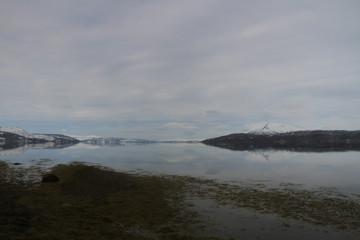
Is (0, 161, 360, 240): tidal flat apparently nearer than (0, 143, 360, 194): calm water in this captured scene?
Yes

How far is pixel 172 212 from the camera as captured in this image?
71.2 ft

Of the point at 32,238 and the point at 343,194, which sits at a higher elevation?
the point at 32,238

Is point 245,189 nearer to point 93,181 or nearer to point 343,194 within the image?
point 343,194

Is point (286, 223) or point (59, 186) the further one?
point (59, 186)

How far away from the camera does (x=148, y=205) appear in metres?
24.0

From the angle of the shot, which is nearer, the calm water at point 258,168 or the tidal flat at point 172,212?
the tidal flat at point 172,212

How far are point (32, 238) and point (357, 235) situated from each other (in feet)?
73.6

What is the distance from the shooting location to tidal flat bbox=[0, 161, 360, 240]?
1627cm

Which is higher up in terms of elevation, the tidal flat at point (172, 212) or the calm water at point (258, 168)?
the tidal flat at point (172, 212)

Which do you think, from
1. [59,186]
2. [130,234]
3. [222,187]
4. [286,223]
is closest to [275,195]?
[222,187]

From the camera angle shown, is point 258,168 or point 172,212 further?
point 258,168

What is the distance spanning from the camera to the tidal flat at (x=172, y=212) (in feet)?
53.4

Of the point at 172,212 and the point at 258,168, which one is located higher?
the point at 172,212

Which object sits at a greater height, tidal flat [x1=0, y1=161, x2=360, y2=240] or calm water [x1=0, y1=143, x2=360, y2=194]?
tidal flat [x1=0, y1=161, x2=360, y2=240]
